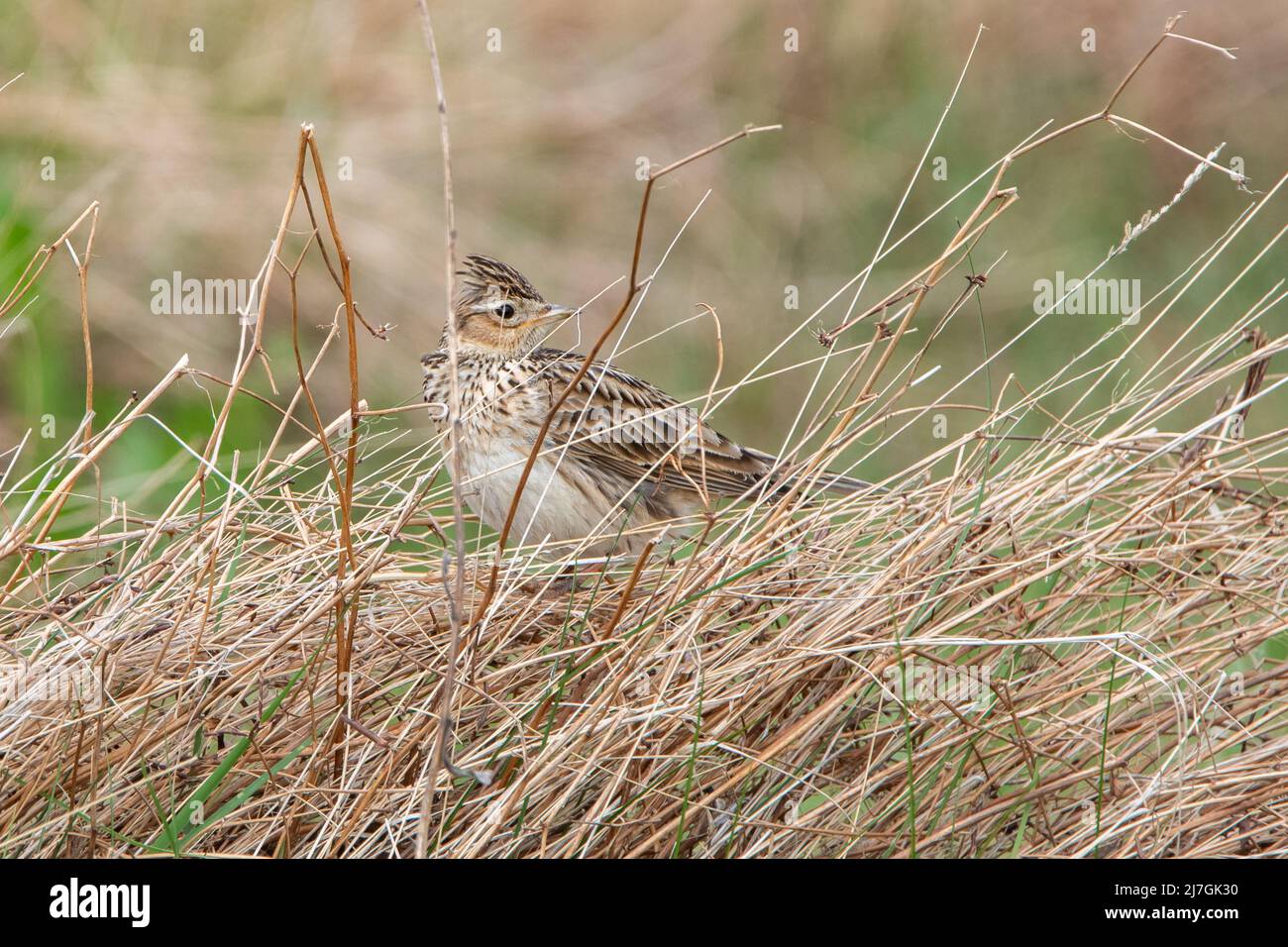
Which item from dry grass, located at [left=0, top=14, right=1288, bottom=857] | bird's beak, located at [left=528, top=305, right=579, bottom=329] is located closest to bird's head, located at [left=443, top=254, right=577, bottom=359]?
bird's beak, located at [left=528, top=305, right=579, bottom=329]

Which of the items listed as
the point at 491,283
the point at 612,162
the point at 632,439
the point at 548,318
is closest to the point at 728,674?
the point at 632,439

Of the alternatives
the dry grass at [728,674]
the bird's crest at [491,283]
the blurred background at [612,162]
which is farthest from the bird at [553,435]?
the blurred background at [612,162]

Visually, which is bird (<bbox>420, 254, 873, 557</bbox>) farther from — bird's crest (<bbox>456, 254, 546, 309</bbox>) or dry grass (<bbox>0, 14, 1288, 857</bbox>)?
dry grass (<bbox>0, 14, 1288, 857</bbox>)

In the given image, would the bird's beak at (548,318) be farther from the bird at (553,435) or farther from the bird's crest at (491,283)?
the bird's crest at (491,283)

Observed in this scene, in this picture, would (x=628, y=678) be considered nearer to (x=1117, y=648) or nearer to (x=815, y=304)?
(x=1117, y=648)

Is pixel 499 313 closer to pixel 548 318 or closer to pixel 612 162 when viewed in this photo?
pixel 548 318

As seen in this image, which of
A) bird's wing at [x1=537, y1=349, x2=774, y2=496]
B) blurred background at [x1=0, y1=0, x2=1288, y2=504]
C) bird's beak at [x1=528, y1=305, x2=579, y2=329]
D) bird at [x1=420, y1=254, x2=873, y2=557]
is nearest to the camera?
bird at [x1=420, y1=254, x2=873, y2=557]
